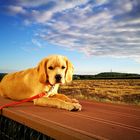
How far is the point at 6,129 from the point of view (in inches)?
186

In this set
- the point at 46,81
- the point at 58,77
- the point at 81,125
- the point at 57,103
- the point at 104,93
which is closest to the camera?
the point at 81,125

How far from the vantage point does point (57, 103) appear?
4.03 m

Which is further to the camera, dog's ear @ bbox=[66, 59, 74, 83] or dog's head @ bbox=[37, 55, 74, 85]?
dog's ear @ bbox=[66, 59, 74, 83]

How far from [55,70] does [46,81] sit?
0.31 m

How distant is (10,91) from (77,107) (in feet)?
6.34

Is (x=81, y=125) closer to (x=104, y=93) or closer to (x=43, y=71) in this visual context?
(x=43, y=71)

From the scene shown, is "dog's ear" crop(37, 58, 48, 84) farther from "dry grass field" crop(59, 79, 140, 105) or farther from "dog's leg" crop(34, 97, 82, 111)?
"dry grass field" crop(59, 79, 140, 105)

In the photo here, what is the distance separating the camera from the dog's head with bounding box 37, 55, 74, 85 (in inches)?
171

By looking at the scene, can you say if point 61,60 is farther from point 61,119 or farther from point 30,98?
point 61,119

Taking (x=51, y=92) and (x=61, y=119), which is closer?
(x=61, y=119)

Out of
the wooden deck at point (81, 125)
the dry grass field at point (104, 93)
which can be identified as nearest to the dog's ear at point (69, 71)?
the wooden deck at point (81, 125)

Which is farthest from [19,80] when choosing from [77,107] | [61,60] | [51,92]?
[77,107]

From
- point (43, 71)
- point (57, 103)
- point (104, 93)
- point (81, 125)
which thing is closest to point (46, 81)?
point (43, 71)

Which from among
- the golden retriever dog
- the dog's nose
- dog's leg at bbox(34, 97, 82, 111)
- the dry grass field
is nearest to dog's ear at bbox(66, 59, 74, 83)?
the golden retriever dog
